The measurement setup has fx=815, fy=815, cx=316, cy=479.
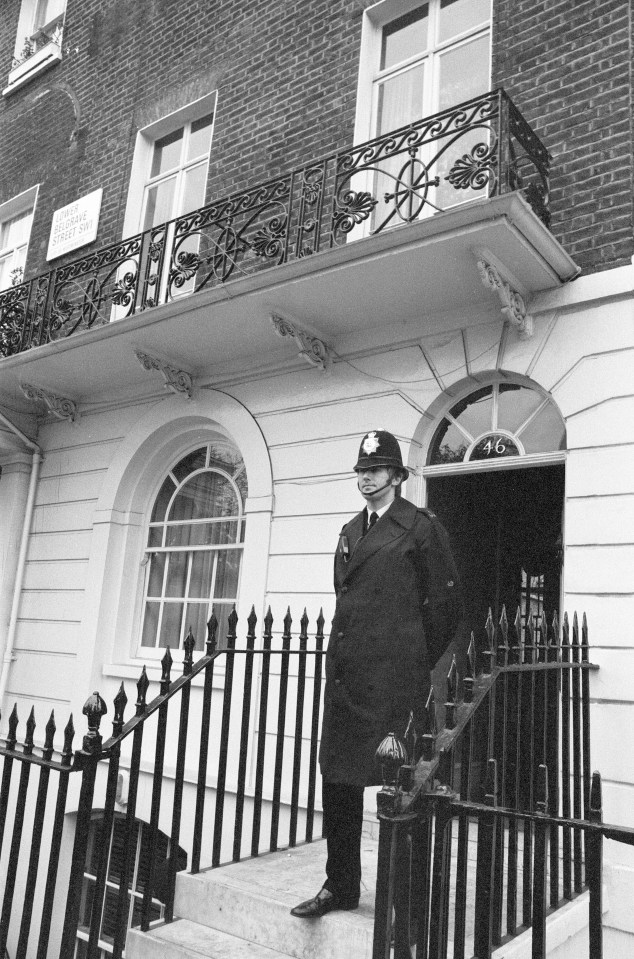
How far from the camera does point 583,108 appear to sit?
20.5 feet

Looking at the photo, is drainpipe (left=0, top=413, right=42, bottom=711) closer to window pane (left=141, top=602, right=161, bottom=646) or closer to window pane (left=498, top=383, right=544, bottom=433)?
window pane (left=141, top=602, right=161, bottom=646)

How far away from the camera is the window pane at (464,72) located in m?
7.27

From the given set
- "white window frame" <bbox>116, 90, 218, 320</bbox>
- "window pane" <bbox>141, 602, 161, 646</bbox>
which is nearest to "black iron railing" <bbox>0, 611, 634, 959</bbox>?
"window pane" <bbox>141, 602, 161, 646</bbox>

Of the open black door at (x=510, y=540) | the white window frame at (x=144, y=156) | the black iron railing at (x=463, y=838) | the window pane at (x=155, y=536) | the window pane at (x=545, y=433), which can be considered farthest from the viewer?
the white window frame at (x=144, y=156)

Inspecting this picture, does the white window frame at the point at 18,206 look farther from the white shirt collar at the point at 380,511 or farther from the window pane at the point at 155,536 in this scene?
the white shirt collar at the point at 380,511

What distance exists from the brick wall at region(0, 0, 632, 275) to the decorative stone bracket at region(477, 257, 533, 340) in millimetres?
562

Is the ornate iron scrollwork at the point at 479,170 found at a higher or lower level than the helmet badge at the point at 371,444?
higher

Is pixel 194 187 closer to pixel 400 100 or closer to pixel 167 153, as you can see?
pixel 167 153

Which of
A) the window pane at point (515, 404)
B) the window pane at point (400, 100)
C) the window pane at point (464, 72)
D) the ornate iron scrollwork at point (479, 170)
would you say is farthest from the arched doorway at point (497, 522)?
the window pane at point (400, 100)

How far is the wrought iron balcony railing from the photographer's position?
601 cm

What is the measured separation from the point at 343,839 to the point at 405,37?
7374mm

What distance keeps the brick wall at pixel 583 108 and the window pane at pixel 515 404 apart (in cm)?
101

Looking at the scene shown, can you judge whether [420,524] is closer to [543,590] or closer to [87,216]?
[543,590]

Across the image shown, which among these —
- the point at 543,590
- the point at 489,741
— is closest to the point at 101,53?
the point at 543,590
